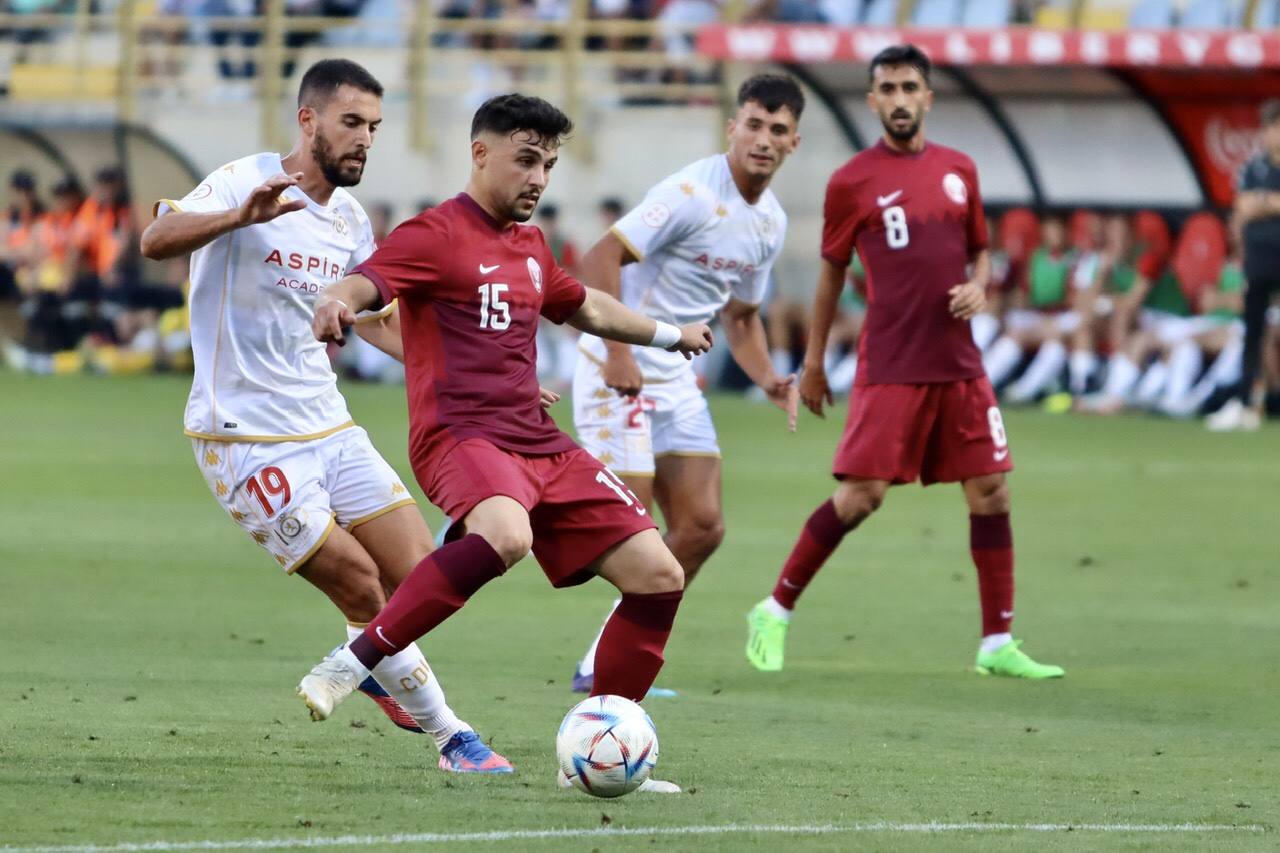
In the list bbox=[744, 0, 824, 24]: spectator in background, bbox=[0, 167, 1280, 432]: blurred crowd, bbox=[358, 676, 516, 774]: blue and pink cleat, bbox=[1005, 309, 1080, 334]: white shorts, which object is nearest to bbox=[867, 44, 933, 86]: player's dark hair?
bbox=[358, 676, 516, 774]: blue and pink cleat

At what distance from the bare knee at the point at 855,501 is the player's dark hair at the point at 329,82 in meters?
3.03

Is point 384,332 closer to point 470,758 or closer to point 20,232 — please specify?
point 470,758

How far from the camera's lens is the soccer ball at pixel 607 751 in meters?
6.07

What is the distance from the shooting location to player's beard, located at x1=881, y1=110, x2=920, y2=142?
914 cm

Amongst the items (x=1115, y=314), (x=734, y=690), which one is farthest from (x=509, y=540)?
(x=1115, y=314)

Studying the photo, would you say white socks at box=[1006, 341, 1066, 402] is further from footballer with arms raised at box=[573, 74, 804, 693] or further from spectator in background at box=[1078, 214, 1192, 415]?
footballer with arms raised at box=[573, 74, 804, 693]

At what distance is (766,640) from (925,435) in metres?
1.06

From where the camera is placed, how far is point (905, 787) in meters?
6.41

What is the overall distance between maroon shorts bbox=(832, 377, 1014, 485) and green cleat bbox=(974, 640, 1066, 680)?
0.72 meters

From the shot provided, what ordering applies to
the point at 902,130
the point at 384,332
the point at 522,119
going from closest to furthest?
1. the point at 522,119
2. the point at 384,332
3. the point at 902,130

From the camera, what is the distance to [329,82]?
22.5 ft

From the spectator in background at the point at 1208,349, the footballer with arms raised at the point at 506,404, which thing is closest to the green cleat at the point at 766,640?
the footballer with arms raised at the point at 506,404

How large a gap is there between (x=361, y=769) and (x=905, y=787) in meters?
1.57

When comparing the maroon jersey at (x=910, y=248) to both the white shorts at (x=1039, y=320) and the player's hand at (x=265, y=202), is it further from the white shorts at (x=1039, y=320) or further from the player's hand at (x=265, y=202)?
the white shorts at (x=1039, y=320)
